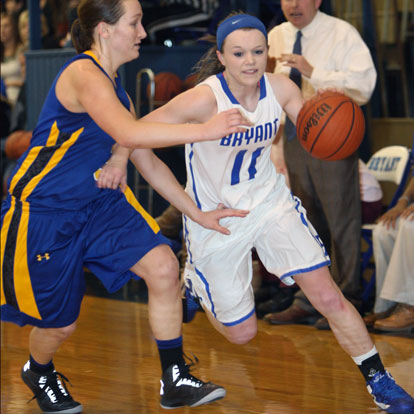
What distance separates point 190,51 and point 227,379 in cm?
368

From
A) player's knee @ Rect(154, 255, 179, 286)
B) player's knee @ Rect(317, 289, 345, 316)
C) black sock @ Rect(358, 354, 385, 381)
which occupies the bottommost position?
black sock @ Rect(358, 354, 385, 381)

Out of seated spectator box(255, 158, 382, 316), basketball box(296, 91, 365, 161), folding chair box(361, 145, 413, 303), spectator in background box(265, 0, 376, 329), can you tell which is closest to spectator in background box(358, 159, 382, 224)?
seated spectator box(255, 158, 382, 316)

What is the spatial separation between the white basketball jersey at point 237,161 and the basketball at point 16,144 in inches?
160

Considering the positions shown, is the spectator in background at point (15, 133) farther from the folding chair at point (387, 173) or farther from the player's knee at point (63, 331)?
the player's knee at point (63, 331)

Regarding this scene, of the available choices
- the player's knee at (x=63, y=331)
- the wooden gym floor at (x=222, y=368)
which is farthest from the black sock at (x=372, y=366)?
the player's knee at (x=63, y=331)

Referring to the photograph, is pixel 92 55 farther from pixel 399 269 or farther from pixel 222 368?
pixel 399 269

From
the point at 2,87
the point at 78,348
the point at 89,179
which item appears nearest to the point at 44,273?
the point at 89,179

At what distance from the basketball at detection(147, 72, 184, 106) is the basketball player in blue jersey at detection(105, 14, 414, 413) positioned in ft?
9.43

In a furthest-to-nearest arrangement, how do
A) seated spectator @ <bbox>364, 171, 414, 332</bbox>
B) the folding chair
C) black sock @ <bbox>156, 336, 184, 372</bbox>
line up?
the folding chair
seated spectator @ <bbox>364, 171, 414, 332</bbox>
black sock @ <bbox>156, 336, 184, 372</bbox>

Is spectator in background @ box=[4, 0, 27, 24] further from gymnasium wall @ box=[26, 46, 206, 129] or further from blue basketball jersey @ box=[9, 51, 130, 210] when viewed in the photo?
blue basketball jersey @ box=[9, 51, 130, 210]

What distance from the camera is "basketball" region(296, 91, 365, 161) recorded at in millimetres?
3758

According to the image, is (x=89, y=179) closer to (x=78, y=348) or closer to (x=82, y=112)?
(x=82, y=112)

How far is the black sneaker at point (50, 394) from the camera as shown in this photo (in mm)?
3580

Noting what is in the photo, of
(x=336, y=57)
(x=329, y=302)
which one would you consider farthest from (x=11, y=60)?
(x=329, y=302)
